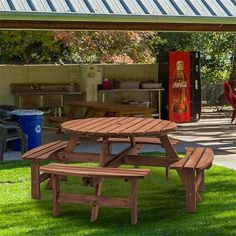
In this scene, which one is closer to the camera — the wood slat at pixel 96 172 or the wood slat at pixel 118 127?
the wood slat at pixel 96 172

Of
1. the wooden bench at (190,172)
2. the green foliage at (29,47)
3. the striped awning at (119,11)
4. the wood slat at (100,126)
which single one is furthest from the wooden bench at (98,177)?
the green foliage at (29,47)

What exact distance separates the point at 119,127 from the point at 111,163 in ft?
1.39

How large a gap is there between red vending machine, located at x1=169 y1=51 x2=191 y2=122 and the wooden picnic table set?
7.64 metres

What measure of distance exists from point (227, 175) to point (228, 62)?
640 inches

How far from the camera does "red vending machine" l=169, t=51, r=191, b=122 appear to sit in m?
15.2

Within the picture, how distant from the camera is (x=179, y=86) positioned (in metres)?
15.3

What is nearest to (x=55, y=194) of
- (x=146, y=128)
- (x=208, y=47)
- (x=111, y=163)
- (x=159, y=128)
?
(x=111, y=163)

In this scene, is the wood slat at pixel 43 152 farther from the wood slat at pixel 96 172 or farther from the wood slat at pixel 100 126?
the wood slat at pixel 96 172

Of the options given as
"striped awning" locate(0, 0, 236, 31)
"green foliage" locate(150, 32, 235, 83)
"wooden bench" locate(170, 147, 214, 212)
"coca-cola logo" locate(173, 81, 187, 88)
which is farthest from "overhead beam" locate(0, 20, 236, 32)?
"green foliage" locate(150, 32, 235, 83)

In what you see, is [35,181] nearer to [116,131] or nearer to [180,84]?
[116,131]

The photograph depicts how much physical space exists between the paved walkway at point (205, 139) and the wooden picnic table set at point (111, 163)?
87.0 inches

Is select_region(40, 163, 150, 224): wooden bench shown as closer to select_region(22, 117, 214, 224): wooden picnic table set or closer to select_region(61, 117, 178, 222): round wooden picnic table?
select_region(22, 117, 214, 224): wooden picnic table set

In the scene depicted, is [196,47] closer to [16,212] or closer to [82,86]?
[82,86]

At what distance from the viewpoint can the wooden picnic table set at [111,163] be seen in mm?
5734
